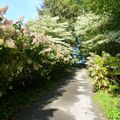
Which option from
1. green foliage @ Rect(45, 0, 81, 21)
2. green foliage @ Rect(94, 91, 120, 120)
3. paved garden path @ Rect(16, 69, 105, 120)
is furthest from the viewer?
green foliage @ Rect(45, 0, 81, 21)

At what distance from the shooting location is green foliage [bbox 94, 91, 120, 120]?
12517 millimetres

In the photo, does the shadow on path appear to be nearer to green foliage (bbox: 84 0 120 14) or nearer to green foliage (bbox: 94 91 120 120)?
green foliage (bbox: 94 91 120 120)

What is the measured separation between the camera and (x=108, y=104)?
14.4m

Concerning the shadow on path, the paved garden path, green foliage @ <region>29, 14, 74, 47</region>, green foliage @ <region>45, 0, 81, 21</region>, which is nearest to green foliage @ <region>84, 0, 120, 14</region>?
the paved garden path

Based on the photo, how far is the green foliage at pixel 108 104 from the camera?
41.1 ft

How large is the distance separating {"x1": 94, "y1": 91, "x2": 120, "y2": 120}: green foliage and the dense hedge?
3448 millimetres

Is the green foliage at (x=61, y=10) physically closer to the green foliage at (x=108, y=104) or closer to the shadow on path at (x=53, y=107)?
the shadow on path at (x=53, y=107)

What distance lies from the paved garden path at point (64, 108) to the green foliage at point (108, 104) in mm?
339

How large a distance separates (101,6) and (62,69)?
8.70m

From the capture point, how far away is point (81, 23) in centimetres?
2458

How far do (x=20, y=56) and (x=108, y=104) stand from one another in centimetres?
473

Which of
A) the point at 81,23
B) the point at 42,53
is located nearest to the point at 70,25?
the point at 81,23

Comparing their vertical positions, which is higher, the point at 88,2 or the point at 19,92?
the point at 88,2

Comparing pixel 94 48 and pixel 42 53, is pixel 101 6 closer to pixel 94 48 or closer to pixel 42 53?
pixel 94 48
